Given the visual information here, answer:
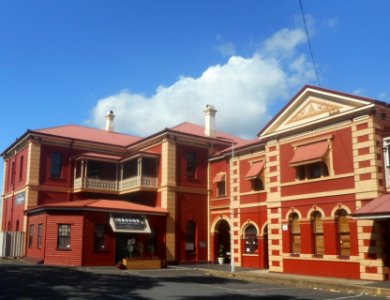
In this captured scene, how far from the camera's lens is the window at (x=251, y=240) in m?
30.5

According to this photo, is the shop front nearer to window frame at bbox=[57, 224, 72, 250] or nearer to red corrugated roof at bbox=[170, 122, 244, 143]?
window frame at bbox=[57, 224, 72, 250]

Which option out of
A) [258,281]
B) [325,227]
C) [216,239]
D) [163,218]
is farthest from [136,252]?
[325,227]

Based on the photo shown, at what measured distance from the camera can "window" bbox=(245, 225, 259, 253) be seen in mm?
30484

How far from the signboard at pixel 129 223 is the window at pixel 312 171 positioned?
11.7 metres

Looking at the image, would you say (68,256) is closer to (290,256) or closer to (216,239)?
(216,239)

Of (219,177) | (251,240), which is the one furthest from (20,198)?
(251,240)

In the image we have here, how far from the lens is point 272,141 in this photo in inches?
1072

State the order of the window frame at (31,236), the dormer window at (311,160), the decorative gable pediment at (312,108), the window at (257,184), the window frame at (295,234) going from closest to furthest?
the decorative gable pediment at (312,108)
the dormer window at (311,160)
the window frame at (295,234)
the window at (257,184)
the window frame at (31,236)

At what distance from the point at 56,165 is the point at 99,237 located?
8.51 meters

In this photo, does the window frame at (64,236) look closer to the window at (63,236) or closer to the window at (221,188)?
the window at (63,236)

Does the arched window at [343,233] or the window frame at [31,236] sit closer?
the arched window at [343,233]

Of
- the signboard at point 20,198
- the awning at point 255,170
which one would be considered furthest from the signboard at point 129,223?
Result: the signboard at point 20,198

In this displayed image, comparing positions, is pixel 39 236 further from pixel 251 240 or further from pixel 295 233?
pixel 295 233

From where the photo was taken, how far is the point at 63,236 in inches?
1183
